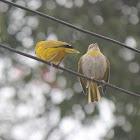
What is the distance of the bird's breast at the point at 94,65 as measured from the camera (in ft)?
16.3

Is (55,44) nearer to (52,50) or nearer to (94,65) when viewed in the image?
(52,50)

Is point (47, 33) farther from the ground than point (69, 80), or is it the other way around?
point (47, 33)

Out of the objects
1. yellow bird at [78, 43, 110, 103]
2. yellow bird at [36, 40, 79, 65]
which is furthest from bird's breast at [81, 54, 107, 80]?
yellow bird at [36, 40, 79, 65]

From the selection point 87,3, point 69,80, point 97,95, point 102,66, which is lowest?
point 97,95

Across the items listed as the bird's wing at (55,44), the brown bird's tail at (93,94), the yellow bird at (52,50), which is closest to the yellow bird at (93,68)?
the brown bird's tail at (93,94)

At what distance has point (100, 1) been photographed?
23.9 ft

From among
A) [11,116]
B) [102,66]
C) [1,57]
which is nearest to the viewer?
[102,66]

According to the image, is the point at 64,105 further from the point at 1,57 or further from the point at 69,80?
the point at 1,57

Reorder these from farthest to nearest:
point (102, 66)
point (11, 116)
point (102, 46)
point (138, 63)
A: point (11, 116) < point (138, 63) < point (102, 46) < point (102, 66)

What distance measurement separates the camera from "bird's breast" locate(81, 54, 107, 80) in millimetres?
4973

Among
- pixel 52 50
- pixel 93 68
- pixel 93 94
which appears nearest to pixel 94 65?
pixel 93 68

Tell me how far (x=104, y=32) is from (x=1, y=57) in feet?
8.19

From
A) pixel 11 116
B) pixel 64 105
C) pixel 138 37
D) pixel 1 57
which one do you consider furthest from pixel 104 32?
pixel 11 116

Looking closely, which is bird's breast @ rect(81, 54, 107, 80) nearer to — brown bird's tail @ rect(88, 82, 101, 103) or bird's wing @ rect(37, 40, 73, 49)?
brown bird's tail @ rect(88, 82, 101, 103)
